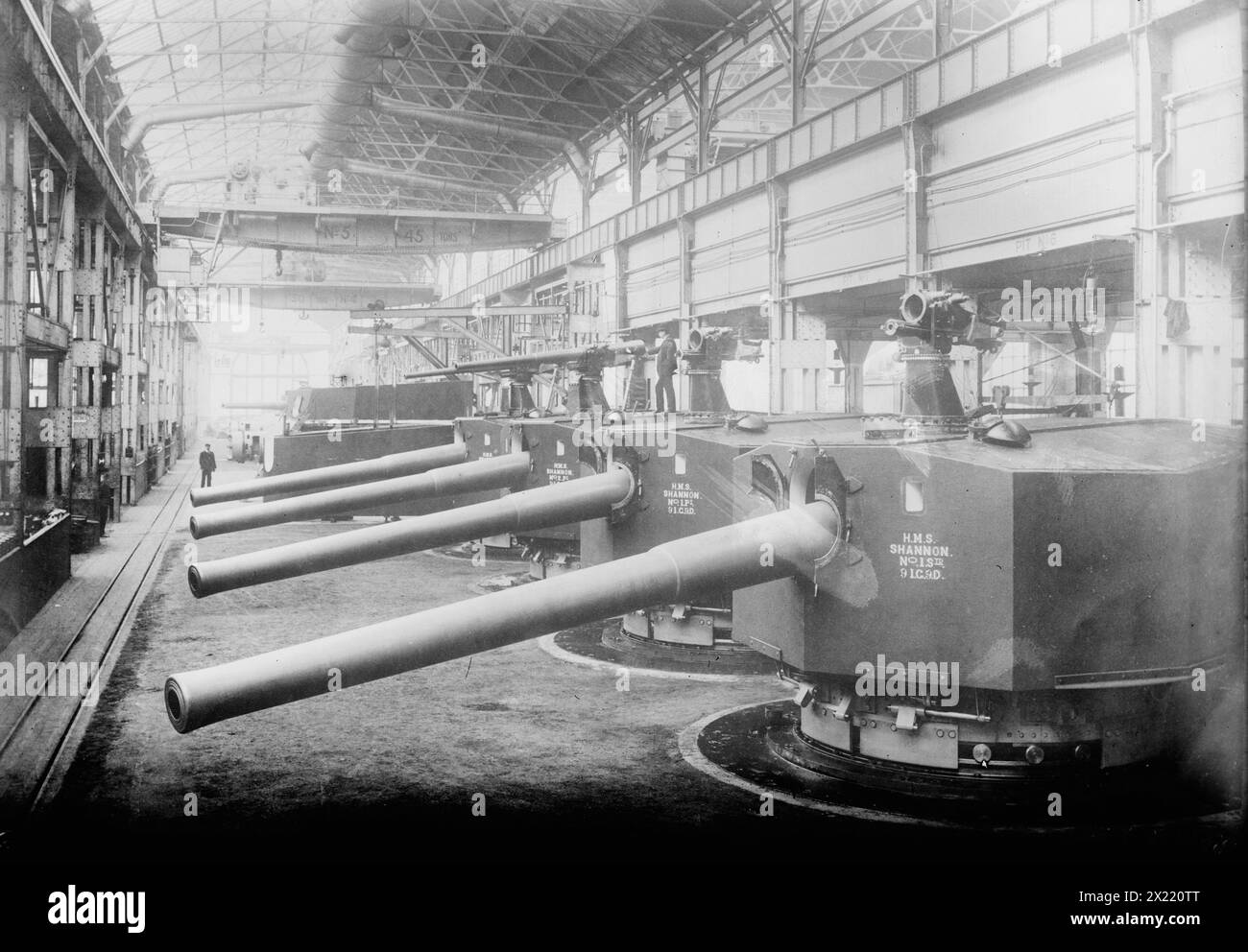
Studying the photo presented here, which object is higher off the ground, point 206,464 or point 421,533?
point 206,464

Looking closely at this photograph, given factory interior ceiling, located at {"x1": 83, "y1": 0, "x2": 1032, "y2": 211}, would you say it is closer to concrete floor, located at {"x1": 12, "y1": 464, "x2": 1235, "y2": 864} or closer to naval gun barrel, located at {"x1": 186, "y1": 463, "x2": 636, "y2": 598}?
naval gun barrel, located at {"x1": 186, "y1": 463, "x2": 636, "y2": 598}

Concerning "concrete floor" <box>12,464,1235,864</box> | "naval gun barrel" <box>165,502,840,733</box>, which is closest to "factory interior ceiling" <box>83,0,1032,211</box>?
"concrete floor" <box>12,464,1235,864</box>

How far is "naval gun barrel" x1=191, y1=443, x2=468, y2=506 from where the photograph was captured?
11758 millimetres

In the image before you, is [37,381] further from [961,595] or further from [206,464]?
[961,595]

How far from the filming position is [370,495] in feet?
36.4

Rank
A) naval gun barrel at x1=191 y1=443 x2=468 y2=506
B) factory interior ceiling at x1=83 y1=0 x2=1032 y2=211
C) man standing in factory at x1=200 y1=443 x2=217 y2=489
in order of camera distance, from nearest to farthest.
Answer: naval gun barrel at x1=191 y1=443 x2=468 y2=506 → factory interior ceiling at x1=83 y1=0 x2=1032 y2=211 → man standing in factory at x1=200 y1=443 x2=217 y2=489

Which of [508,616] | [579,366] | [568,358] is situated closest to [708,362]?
[579,366]

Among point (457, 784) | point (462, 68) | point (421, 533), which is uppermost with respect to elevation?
point (462, 68)

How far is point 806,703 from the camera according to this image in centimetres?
758

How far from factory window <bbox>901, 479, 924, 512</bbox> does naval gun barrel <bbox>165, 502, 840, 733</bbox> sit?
42 centimetres

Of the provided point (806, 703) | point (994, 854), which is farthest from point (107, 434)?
point (994, 854)

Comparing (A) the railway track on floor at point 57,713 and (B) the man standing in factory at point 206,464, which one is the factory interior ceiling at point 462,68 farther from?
(A) the railway track on floor at point 57,713

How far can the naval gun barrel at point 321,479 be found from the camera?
11.8 m

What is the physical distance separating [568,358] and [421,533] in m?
5.81
